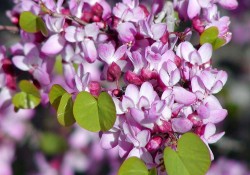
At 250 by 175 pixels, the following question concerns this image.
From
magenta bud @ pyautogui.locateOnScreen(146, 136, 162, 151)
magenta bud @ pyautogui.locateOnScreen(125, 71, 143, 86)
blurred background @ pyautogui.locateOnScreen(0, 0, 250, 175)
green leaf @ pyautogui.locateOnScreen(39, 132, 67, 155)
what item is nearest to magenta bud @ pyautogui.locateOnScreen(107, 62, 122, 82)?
magenta bud @ pyautogui.locateOnScreen(125, 71, 143, 86)

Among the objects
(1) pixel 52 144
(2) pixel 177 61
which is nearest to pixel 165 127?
(2) pixel 177 61

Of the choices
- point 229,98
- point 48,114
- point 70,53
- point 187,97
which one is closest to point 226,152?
point 229,98

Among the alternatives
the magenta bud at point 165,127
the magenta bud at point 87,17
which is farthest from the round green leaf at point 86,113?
the magenta bud at point 87,17

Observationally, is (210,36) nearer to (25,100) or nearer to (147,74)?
(147,74)

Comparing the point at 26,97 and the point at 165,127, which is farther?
the point at 26,97

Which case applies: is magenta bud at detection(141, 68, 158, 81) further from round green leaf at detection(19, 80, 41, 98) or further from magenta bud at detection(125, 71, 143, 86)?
round green leaf at detection(19, 80, 41, 98)

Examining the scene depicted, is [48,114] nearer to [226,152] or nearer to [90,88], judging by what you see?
[226,152]
